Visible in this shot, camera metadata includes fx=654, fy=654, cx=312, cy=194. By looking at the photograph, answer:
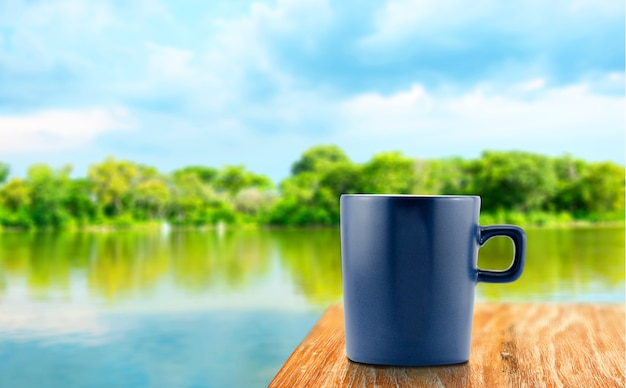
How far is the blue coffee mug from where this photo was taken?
0.49m

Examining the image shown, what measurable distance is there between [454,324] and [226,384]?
10.3 m

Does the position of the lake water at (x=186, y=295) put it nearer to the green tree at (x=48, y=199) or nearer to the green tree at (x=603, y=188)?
the green tree at (x=48, y=199)

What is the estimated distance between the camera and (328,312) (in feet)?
2.54

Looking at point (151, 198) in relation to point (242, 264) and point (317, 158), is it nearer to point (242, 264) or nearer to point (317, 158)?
point (242, 264)

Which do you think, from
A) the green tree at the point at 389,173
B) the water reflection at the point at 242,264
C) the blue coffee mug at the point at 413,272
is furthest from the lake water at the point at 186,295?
the blue coffee mug at the point at 413,272

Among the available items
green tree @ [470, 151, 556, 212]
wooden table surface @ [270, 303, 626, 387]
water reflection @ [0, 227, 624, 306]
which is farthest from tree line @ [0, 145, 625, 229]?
wooden table surface @ [270, 303, 626, 387]

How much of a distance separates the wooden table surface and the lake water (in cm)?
821

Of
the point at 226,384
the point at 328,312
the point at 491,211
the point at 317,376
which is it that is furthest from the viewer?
the point at 491,211

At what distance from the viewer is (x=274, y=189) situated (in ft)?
63.8

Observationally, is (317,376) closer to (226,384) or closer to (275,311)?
(226,384)

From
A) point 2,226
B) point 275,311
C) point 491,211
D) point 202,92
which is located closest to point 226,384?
point 275,311

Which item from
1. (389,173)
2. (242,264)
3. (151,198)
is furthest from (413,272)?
(151,198)

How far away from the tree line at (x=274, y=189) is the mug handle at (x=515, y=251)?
16.3m

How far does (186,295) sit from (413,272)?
14.3m
